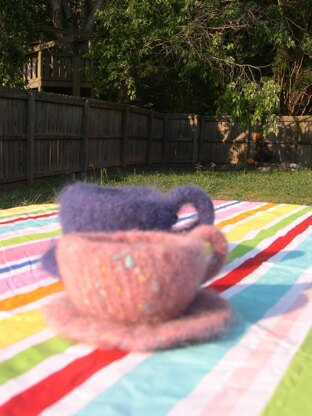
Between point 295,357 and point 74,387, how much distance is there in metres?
0.56

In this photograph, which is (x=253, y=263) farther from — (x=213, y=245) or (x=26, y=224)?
(x=26, y=224)

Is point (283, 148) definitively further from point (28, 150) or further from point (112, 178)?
point (28, 150)

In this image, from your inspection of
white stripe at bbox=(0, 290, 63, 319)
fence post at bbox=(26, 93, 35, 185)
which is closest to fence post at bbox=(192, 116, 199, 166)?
fence post at bbox=(26, 93, 35, 185)

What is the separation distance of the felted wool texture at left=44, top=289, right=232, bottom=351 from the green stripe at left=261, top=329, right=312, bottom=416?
21cm

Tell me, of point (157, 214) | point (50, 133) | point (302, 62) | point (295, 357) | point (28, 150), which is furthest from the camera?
point (302, 62)

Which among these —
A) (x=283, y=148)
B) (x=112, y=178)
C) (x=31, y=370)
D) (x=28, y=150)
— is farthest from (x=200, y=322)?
(x=283, y=148)

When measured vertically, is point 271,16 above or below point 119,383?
above

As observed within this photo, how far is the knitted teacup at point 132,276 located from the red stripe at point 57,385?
0.34 ft

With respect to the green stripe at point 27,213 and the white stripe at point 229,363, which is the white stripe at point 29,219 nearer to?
the green stripe at point 27,213

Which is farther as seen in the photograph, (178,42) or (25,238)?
(178,42)

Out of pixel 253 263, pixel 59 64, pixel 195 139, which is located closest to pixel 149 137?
pixel 195 139

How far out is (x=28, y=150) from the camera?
28.0 feet

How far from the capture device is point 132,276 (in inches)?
44.7

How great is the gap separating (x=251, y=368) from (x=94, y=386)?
1.23ft
